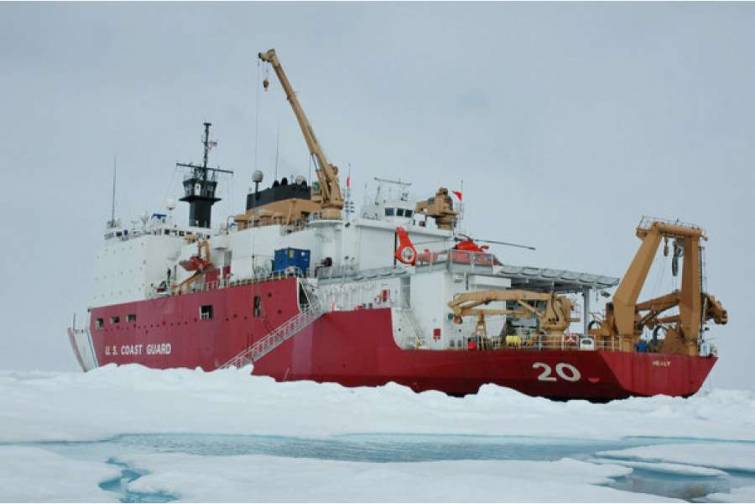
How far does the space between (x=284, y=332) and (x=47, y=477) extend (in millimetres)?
19755

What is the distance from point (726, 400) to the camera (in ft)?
84.0


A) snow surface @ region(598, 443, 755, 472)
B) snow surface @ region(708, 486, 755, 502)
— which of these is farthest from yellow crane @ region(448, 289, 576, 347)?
snow surface @ region(708, 486, 755, 502)

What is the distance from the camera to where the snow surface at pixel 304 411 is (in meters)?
16.4

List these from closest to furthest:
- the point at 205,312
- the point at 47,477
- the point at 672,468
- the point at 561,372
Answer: the point at 47,477 < the point at 672,468 < the point at 561,372 < the point at 205,312

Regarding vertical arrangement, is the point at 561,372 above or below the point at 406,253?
below

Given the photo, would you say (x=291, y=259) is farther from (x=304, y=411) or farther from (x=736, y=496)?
(x=736, y=496)

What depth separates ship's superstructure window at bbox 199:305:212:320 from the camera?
34.9 metres

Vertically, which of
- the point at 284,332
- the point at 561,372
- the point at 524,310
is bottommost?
the point at 561,372

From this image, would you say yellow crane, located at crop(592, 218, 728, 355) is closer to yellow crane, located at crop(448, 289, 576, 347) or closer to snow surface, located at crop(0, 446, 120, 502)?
yellow crane, located at crop(448, 289, 576, 347)

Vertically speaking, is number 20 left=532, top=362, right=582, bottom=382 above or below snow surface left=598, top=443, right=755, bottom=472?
above

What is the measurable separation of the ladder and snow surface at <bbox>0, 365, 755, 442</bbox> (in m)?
4.77

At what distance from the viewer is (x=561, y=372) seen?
23422 mm

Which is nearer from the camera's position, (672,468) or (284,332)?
(672,468)

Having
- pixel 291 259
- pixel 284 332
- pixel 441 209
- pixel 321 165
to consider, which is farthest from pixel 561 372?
pixel 321 165
